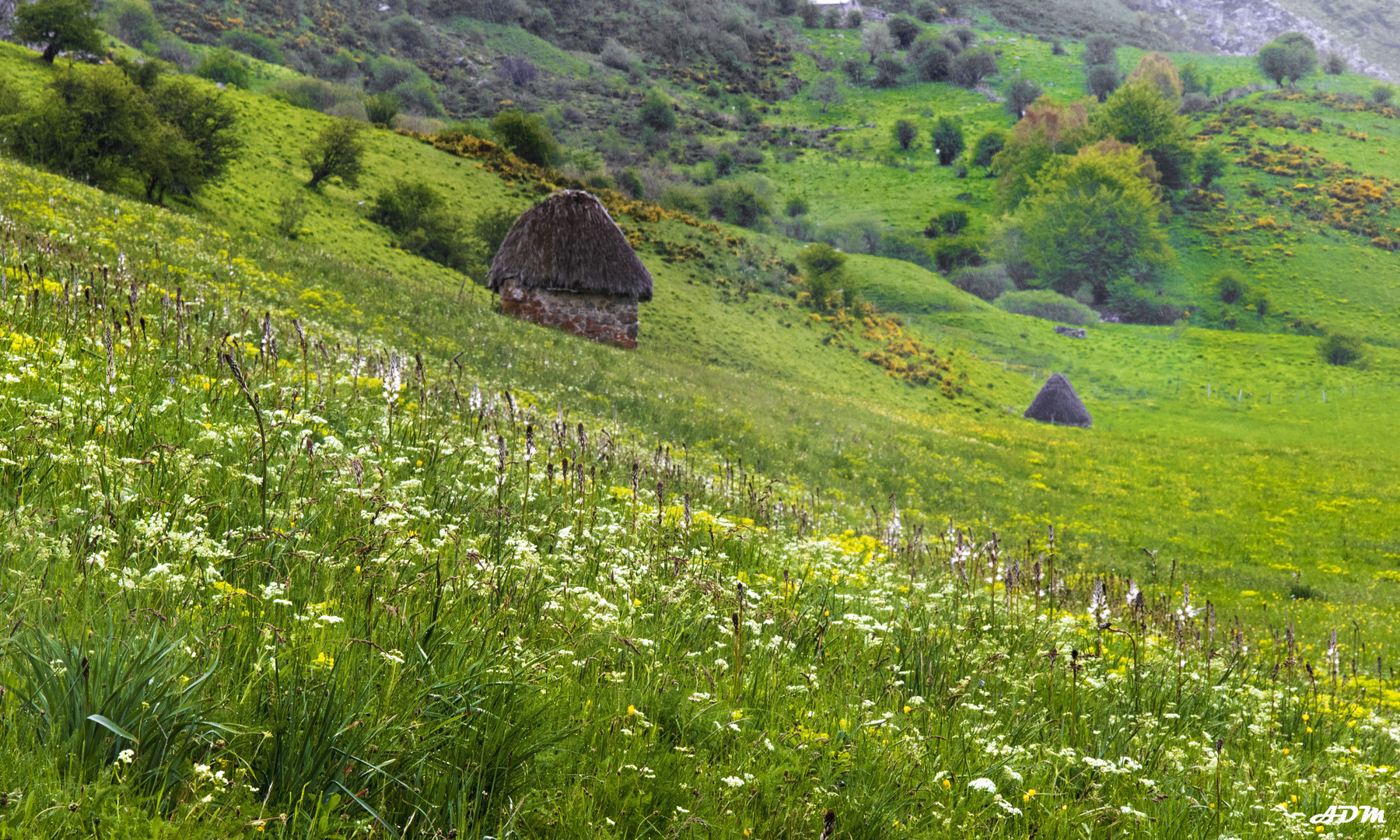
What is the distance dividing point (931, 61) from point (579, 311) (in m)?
183

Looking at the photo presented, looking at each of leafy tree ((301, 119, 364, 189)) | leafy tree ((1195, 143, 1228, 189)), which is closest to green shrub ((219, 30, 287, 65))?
leafy tree ((301, 119, 364, 189))

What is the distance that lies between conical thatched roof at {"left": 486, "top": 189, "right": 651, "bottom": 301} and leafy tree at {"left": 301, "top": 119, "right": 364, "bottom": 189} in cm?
1837

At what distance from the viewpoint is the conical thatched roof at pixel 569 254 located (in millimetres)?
31219

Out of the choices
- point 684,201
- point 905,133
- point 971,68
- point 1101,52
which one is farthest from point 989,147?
point 684,201

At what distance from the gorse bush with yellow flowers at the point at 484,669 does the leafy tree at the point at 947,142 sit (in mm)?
151982

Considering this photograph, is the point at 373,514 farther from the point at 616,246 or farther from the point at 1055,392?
the point at 1055,392

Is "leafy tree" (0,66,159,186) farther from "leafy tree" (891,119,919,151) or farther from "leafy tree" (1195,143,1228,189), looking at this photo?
"leafy tree" (1195,143,1228,189)

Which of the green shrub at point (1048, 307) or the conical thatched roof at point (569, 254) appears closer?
the conical thatched roof at point (569, 254)

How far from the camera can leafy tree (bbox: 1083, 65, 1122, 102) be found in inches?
6166

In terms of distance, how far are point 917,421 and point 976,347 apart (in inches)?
1480

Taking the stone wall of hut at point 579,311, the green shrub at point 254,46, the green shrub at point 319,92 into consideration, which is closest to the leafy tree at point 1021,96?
the green shrub at point 319,92

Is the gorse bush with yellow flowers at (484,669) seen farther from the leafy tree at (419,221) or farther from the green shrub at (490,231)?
the green shrub at (490,231)

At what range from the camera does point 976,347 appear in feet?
224

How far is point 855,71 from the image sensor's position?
192 meters
